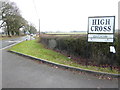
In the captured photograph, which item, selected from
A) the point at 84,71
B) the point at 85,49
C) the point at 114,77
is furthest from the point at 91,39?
the point at 114,77

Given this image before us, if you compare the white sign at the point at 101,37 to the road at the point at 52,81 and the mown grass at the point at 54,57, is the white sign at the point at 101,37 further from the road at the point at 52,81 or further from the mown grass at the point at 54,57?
the road at the point at 52,81

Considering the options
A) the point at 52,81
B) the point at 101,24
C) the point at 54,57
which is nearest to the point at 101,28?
the point at 101,24

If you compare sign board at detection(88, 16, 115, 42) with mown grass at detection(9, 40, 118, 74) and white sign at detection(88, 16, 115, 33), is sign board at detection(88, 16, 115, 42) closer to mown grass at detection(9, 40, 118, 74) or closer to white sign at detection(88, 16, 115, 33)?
white sign at detection(88, 16, 115, 33)

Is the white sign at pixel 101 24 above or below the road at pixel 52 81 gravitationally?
above

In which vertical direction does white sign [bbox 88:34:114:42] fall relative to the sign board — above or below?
below

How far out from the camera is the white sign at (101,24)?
4763 millimetres

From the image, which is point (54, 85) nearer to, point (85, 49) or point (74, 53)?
point (85, 49)

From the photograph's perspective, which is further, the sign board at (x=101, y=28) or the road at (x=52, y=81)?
the sign board at (x=101, y=28)

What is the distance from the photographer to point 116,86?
134 inches

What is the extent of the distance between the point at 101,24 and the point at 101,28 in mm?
198

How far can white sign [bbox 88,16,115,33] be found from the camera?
4.76 metres

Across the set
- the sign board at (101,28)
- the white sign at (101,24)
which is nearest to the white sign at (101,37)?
the sign board at (101,28)

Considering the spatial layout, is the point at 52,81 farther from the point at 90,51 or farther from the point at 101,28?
the point at 101,28

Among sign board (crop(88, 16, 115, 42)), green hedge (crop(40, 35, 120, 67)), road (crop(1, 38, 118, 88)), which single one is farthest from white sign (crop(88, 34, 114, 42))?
road (crop(1, 38, 118, 88))
